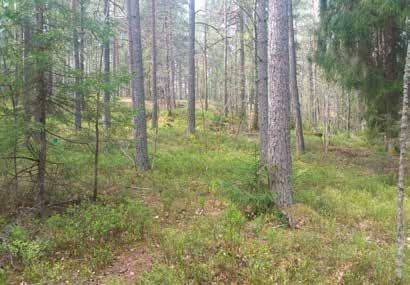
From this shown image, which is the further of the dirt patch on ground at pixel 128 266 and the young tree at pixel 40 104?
the young tree at pixel 40 104

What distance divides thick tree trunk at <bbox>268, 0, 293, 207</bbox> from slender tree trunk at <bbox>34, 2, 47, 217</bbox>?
14.7 ft

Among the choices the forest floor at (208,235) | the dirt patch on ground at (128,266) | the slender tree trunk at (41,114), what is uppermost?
the slender tree trunk at (41,114)

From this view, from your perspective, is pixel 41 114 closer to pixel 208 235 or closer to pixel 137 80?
pixel 208 235

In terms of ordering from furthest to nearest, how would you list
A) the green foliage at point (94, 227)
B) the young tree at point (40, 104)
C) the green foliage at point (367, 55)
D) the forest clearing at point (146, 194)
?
the green foliage at point (367, 55), the young tree at point (40, 104), the green foliage at point (94, 227), the forest clearing at point (146, 194)

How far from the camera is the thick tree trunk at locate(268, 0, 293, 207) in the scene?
7.95 metres

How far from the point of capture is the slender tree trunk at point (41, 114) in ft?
23.0

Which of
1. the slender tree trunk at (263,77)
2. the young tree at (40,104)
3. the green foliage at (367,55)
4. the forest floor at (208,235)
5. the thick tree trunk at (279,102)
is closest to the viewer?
the forest floor at (208,235)

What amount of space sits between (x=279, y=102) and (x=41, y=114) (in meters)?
4.74

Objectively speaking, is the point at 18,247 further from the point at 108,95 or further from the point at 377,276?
the point at 377,276

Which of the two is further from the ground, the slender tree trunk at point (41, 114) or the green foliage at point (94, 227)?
the slender tree trunk at point (41, 114)

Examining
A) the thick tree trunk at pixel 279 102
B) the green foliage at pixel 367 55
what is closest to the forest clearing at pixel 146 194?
the thick tree trunk at pixel 279 102

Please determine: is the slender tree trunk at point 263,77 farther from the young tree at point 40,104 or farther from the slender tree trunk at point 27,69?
the slender tree trunk at point 27,69

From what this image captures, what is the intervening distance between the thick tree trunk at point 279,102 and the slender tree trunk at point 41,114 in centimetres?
449

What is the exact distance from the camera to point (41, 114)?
7.27m
